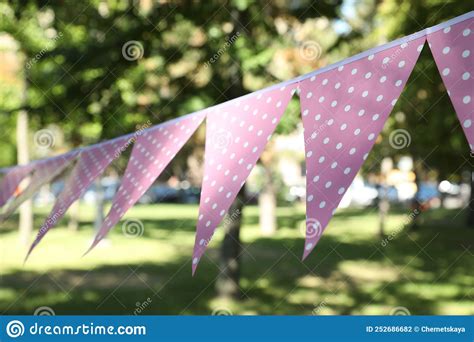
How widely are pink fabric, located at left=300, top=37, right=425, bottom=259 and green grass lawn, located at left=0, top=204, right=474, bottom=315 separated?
693 centimetres

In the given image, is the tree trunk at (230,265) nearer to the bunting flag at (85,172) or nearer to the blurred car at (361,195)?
the bunting flag at (85,172)

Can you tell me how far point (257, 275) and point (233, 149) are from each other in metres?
9.65

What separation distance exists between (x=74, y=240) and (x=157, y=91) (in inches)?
456

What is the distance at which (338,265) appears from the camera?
48.6 feet

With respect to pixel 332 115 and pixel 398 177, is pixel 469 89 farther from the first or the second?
pixel 398 177

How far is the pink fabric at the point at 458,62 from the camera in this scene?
2736mm

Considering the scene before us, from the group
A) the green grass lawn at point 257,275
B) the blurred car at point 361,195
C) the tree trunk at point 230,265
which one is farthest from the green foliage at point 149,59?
the blurred car at point 361,195

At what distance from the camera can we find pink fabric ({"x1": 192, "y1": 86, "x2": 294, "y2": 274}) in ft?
12.0

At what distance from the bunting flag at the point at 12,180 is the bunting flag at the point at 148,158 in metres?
1.86

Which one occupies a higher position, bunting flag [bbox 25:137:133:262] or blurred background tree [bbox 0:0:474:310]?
blurred background tree [bbox 0:0:474:310]

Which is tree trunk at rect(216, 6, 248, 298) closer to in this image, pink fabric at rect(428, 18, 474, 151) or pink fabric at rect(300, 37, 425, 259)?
pink fabric at rect(300, 37, 425, 259)

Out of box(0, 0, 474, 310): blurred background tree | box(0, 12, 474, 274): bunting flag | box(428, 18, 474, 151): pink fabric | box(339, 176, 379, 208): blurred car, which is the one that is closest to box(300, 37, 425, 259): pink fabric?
box(0, 12, 474, 274): bunting flag

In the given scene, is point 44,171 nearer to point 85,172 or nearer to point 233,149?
point 85,172

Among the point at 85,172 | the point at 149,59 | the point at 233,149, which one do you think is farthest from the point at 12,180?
the point at 149,59
